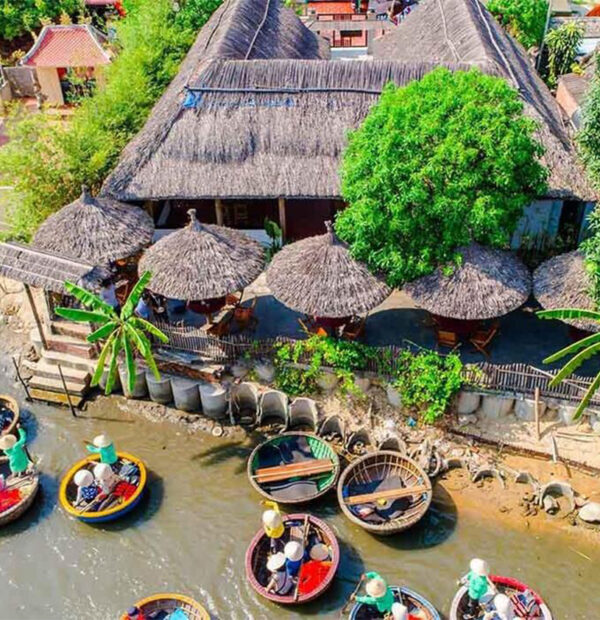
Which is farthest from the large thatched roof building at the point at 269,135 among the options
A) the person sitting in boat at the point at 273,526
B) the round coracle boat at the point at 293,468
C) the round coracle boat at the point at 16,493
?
the person sitting in boat at the point at 273,526

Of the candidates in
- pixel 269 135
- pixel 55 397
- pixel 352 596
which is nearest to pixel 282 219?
pixel 269 135

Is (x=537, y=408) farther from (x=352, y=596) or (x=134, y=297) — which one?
(x=134, y=297)

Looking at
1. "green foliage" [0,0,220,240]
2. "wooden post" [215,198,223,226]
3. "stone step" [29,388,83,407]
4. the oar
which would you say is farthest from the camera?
"wooden post" [215,198,223,226]

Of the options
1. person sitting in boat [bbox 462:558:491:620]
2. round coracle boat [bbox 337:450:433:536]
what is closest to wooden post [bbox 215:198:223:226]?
round coracle boat [bbox 337:450:433:536]

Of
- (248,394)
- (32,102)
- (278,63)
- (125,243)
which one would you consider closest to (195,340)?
(248,394)

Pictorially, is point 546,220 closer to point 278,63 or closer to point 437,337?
point 437,337

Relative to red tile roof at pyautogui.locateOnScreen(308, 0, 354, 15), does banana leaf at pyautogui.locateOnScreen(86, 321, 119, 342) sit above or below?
below

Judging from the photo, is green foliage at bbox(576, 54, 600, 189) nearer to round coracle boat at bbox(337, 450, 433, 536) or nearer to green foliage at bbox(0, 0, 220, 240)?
round coracle boat at bbox(337, 450, 433, 536)
